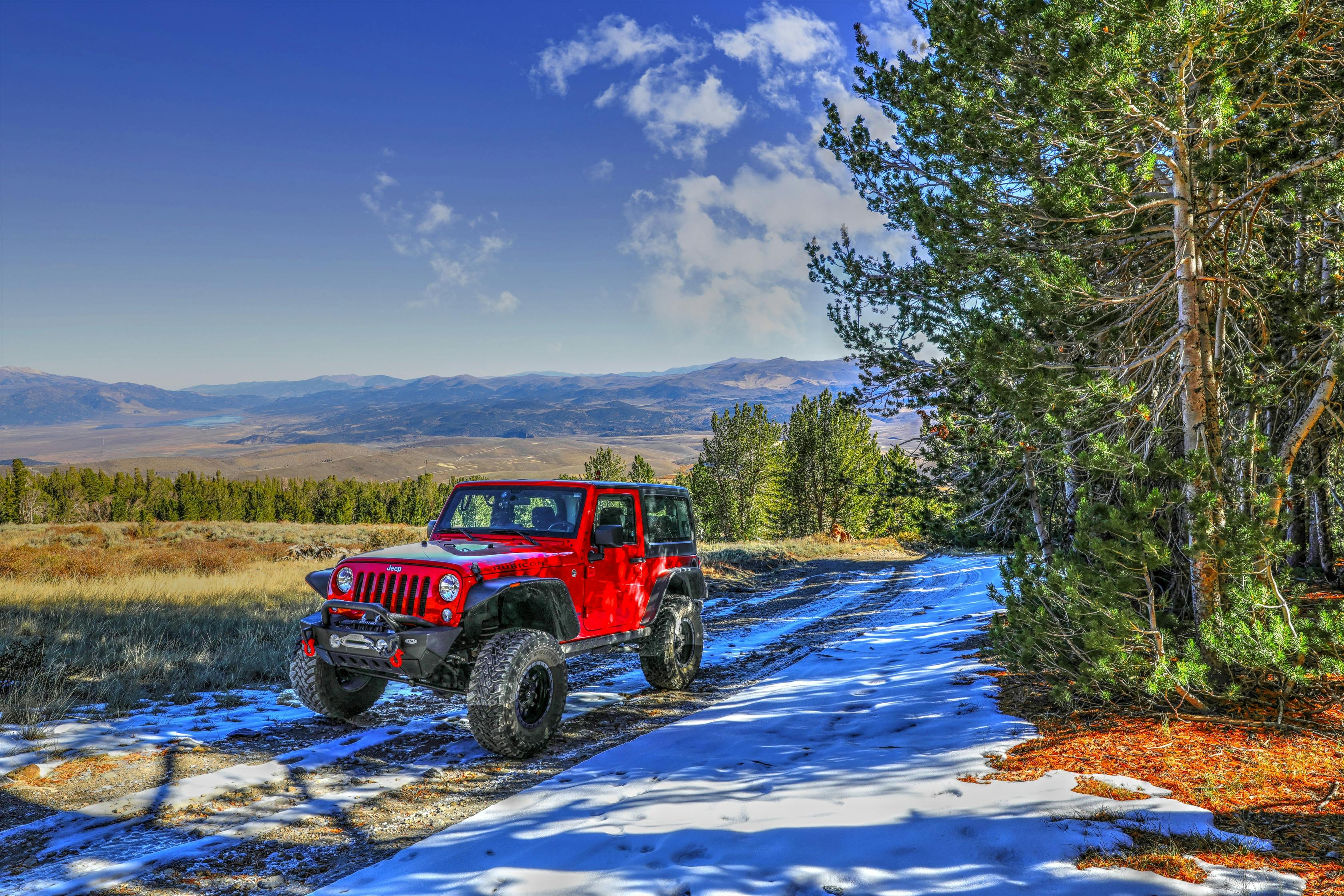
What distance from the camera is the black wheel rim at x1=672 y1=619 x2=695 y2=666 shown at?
7535mm

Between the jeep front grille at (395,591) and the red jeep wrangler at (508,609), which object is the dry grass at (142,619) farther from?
the jeep front grille at (395,591)

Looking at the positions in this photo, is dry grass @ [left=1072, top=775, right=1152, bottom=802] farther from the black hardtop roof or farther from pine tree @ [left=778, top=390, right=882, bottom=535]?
pine tree @ [left=778, top=390, right=882, bottom=535]

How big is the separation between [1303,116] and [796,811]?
6.13 metres

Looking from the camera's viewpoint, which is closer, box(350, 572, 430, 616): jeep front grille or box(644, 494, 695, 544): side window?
box(350, 572, 430, 616): jeep front grille

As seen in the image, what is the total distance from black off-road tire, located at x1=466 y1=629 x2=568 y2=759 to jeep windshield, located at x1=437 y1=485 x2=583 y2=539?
127cm

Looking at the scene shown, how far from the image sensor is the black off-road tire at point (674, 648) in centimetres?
740

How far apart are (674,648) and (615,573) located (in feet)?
3.97

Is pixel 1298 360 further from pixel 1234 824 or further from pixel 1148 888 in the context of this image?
pixel 1148 888

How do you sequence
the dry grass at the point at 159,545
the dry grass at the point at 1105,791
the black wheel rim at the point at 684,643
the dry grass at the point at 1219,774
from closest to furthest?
1. the dry grass at the point at 1219,774
2. the dry grass at the point at 1105,791
3. the black wheel rim at the point at 684,643
4. the dry grass at the point at 159,545

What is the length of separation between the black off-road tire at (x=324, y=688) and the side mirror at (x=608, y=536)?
8.33ft

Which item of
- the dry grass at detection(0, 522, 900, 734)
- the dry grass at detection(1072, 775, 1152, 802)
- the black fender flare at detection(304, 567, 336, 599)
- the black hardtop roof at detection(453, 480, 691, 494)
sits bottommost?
the dry grass at detection(0, 522, 900, 734)

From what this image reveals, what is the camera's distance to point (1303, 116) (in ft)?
16.5

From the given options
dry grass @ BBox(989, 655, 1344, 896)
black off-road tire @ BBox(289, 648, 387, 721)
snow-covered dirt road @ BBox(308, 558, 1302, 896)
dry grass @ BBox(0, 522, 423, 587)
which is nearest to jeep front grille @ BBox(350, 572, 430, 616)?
black off-road tire @ BBox(289, 648, 387, 721)

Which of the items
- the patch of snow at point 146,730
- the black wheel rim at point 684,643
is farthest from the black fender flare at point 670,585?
the patch of snow at point 146,730
